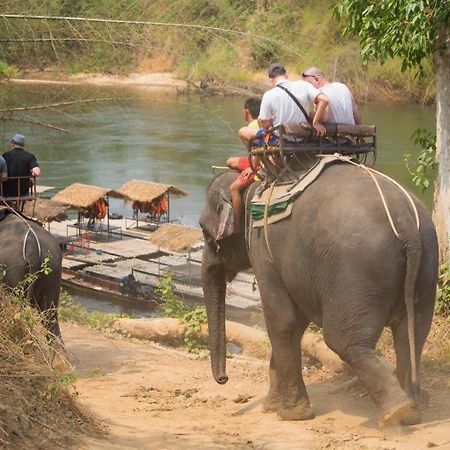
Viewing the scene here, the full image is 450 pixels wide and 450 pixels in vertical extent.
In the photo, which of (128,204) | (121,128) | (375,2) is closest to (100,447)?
(375,2)

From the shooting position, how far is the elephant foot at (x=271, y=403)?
636 cm

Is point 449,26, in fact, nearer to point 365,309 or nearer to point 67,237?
point 365,309

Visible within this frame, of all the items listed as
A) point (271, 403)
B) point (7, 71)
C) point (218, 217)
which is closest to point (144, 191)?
point (218, 217)

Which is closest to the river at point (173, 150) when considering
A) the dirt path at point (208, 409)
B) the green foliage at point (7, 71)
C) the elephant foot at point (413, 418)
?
the dirt path at point (208, 409)

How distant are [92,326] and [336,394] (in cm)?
387

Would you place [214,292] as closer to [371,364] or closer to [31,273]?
[31,273]

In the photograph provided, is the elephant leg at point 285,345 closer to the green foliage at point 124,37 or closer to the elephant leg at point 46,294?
the green foliage at point 124,37

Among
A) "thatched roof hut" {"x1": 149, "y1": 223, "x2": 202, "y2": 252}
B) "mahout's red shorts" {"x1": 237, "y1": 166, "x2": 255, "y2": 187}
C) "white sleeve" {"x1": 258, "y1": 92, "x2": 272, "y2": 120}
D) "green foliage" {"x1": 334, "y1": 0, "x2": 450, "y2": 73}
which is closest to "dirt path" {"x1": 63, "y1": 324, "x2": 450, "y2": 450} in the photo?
"mahout's red shorts" {"x1": 237, "y1": 166, "x2": 255, "y2": 187}

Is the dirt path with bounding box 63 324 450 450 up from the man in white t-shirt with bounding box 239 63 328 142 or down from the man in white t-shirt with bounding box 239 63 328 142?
down

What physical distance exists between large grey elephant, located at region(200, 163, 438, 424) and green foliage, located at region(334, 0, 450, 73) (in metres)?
2.33

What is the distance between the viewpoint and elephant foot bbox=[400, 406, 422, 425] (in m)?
5.50

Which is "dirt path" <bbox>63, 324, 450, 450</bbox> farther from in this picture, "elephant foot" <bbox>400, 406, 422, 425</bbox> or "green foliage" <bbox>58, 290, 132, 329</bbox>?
"green foliage" <bbox>58, 290, 132, 329</bbox>

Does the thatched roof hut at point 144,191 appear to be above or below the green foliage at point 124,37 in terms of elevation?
below

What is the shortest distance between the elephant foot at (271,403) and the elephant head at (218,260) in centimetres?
30
